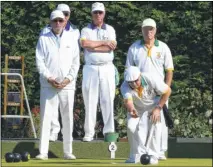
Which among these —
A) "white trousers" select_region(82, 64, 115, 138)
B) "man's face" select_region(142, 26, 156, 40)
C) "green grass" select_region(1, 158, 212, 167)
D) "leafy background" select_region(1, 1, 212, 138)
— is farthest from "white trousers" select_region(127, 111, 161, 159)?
"leafy background" select_region(1, 1, 212, 138)

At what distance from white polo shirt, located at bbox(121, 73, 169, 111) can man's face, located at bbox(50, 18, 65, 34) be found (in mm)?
1068

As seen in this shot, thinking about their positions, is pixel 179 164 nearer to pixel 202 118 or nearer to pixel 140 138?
pixel 140 138

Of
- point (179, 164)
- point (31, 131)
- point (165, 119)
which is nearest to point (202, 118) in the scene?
point (31, 131)

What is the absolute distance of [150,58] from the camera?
13727 mm

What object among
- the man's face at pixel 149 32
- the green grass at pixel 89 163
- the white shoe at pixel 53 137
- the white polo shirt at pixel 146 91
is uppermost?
the man's face at pixel 149 32

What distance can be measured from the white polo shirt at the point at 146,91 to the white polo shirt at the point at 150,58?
49cm

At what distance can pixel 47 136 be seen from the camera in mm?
13539

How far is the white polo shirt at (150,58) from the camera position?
13.7 m

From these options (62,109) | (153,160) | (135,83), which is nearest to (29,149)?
(62,109)

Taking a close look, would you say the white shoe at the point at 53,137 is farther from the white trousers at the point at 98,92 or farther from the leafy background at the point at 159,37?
the leafy background at the point at 159,37

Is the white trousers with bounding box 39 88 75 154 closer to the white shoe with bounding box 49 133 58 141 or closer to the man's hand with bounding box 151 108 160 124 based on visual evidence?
the white shoe with bounding box 49 133 58 141

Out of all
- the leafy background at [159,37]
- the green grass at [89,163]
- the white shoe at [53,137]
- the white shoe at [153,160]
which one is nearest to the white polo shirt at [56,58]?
the green grass at [89,163]

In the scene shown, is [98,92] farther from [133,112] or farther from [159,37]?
[159,37]

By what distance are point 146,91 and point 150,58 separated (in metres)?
0.69
